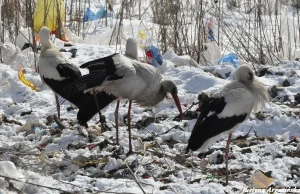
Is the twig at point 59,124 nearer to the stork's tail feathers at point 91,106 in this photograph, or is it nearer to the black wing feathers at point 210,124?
the stork's tail feathers at point 91,106

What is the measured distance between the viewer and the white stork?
6.71 meters

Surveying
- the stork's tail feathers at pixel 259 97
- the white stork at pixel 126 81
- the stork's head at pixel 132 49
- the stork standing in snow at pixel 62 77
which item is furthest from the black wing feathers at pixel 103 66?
the stork's tail feathers at pixel 259 97

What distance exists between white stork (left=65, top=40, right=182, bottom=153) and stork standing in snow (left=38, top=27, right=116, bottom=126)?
120 millimetres

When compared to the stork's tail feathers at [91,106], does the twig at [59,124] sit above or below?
below

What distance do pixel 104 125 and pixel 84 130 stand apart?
37 centimetres

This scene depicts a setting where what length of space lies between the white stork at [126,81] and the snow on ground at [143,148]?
350 millimetres

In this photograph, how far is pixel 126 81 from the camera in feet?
22.6

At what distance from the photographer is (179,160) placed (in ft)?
21.5

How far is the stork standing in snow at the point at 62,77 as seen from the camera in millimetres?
7215

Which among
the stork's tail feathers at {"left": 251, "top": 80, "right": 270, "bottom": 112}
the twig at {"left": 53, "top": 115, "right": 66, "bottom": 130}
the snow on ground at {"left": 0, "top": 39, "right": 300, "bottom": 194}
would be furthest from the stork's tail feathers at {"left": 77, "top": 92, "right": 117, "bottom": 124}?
the stork's tail feathers at {"left": 251, "top": 80, "right": 270, "bottom": 112}

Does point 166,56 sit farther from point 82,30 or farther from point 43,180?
point 43,180

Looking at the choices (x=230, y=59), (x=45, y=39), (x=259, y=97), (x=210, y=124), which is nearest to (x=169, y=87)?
(x=259, y=97)

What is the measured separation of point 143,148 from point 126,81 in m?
0.66

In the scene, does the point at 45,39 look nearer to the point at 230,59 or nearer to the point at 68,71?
the point at 68,71
